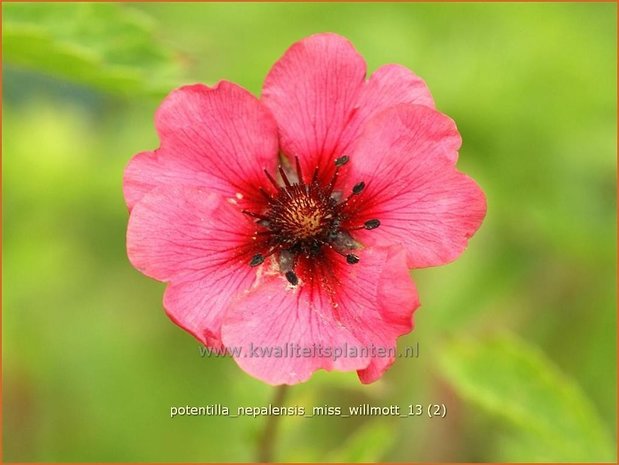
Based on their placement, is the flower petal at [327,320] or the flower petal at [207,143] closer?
the flower petal at [327,320]

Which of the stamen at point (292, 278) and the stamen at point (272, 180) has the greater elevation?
the stamen at point (272, 180)

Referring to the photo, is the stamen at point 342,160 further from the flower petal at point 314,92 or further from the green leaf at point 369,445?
the green leaf at point 369,445

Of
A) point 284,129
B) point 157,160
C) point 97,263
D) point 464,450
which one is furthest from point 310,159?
point 97,263

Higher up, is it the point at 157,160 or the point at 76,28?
the point at 76,28

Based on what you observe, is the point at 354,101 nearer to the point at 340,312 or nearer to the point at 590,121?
the point at 340,312

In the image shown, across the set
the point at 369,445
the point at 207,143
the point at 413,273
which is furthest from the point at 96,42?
the point at 413,273

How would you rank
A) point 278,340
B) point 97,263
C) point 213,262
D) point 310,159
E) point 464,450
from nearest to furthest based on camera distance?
point 278,340
point 213,262
point 310,159
point 464,450
point 97,263

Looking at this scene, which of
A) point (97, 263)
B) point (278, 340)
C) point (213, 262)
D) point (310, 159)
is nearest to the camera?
point (278, 340)

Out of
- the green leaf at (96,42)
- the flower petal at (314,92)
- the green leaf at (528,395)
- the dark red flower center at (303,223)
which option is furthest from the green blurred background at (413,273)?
the flower petal at (314,92)
